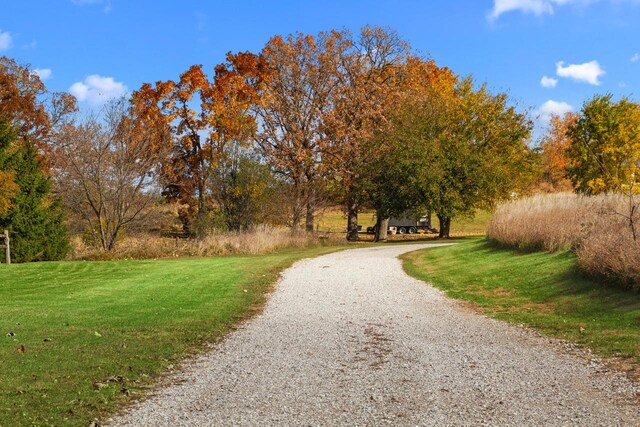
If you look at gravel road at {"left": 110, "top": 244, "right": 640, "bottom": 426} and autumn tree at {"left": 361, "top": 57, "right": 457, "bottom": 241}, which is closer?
gravel road at {"left": 110, "top": 244, "right": 640, "bottom": 426}

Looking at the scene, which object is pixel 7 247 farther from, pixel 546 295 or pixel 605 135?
pixel 605 135

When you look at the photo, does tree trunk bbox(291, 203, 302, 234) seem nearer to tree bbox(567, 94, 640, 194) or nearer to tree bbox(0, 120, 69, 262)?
tree bbox(0, 120, 69, 262)

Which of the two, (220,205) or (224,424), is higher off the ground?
(220,205)

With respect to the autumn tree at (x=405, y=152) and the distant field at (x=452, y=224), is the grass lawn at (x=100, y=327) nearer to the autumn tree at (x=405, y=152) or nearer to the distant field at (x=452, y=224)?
the autumn tree at (x=405, y=152)

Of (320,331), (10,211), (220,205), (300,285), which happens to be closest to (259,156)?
(220,205)

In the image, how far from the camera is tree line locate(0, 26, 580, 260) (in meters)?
32.8

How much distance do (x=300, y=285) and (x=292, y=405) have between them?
34.7 feet

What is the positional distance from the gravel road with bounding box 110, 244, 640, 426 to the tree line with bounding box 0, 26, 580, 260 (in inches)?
876

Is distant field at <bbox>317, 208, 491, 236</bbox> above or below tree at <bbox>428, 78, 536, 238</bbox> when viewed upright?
below

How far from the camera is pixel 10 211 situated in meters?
29.0

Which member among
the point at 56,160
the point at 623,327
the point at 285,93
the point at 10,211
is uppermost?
the point at 285,93

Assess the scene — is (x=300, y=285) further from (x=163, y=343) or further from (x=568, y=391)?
(x=568, y=391)

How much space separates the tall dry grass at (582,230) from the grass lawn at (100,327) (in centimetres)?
758

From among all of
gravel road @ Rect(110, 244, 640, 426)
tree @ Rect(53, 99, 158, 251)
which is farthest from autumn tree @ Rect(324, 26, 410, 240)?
gravel road @ Rect(110, 244, 640, 426)
